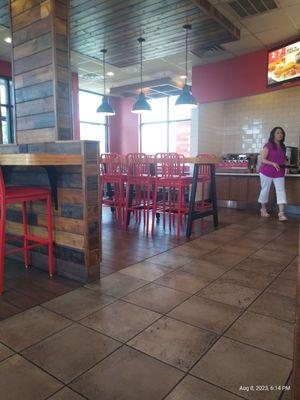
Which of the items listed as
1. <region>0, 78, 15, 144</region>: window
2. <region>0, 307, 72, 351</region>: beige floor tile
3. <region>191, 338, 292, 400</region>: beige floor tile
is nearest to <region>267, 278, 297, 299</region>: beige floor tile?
<region>191, 338, 292, 400</region>: beige floor tile

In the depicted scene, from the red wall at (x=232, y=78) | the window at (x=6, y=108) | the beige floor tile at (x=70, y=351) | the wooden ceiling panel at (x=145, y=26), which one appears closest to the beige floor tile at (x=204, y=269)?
the beige floor tile at (x=70, y=351)

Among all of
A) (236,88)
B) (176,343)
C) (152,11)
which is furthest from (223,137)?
(176,343)

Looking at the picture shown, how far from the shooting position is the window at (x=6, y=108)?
6539 millimetres

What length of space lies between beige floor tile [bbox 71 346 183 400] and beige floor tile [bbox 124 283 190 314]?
0.52 m

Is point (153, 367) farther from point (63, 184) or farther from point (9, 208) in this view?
point (9, 208)

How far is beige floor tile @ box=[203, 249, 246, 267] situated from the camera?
298cm

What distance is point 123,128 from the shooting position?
10.5 meters

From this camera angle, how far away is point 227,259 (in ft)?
10.2

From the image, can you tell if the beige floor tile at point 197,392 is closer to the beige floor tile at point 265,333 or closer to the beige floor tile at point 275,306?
the beige floor tile at point 265,333

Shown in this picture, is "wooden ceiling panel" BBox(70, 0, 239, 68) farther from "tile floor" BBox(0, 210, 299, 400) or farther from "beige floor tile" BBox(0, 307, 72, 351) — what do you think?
"beige floor tile" BBox(0, 307, 72, 351)

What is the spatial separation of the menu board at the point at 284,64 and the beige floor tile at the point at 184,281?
3.91m

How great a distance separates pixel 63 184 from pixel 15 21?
1623 millimetres

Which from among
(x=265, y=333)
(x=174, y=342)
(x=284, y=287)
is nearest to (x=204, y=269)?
(x=284, y=287)

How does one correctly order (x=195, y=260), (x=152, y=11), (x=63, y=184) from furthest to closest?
(x=152, y=11) → (x=195, y=260) → (x=63, y=184)
